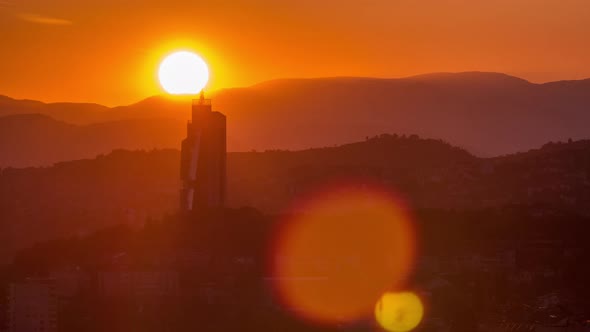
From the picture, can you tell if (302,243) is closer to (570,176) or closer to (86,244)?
(86,244)

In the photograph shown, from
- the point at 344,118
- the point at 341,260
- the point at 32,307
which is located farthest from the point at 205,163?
the point at 344,118

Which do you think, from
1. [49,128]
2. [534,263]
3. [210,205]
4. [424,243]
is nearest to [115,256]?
[210,205]

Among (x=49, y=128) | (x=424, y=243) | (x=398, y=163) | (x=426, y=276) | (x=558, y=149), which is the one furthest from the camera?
(x=49, y=128)

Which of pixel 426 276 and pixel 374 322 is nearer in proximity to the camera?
pixel 374 322

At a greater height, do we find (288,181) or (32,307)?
(288,181)

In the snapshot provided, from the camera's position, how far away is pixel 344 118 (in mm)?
99500

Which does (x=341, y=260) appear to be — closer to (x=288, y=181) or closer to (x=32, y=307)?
(x=32, y=307)

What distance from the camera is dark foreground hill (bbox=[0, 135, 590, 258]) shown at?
43156 millimetres

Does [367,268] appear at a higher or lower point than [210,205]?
lower

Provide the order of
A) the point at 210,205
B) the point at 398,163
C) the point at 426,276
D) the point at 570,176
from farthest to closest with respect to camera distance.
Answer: the point at 398,163, the point at 570,176, the point at 210,205, the point at 426,276

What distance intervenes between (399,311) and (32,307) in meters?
6.71

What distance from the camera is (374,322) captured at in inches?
1029

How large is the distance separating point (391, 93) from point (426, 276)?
244ft

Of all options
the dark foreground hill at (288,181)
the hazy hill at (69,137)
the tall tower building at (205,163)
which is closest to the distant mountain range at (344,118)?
the hazy hill at (69,137)
